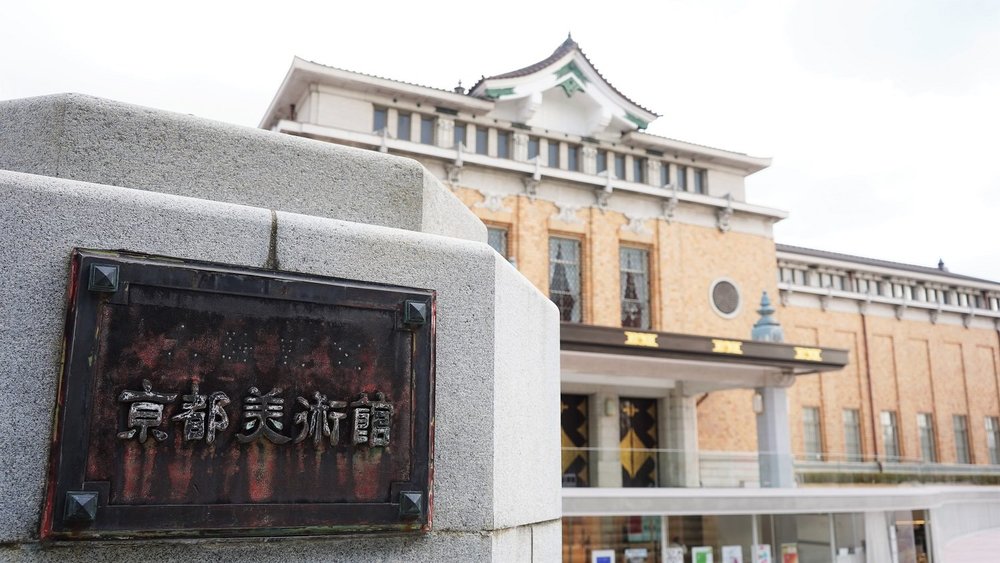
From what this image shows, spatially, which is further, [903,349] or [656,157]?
[903,349]

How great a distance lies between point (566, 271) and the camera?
2333cm

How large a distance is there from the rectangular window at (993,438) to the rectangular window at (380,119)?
1134 inches

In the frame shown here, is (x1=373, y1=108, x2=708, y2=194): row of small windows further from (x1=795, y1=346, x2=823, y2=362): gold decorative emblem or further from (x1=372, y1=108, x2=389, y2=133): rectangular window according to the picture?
(x1=795, y1=346, x2=823, y2=362): gold decorative emblem

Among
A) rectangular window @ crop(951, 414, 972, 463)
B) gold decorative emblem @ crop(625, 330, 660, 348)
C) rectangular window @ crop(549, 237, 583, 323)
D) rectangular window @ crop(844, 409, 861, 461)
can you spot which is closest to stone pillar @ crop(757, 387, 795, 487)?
gold decorative emblem @ crop(625, 330, 660, 348)

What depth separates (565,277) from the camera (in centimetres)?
2327

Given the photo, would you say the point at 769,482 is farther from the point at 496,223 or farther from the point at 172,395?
the point at 172,395

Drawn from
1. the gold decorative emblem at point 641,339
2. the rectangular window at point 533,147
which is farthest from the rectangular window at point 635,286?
the gold decorative emblem at point 641,339

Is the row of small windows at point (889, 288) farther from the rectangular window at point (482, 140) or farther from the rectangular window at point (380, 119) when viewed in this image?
the rectangular window at point (380, 119)

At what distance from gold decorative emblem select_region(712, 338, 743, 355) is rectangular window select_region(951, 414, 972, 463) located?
20.2 metres

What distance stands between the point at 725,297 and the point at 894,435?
489 inches

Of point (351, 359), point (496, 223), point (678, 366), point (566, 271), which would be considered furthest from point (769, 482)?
point (351, 359)

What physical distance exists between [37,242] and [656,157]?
23.7 m

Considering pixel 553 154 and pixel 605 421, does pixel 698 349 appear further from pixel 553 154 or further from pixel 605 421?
pixel 553 154

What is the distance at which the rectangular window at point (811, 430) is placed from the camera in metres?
30.6
